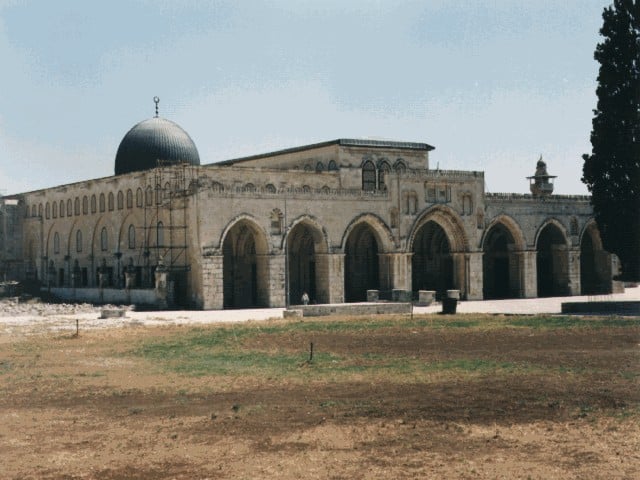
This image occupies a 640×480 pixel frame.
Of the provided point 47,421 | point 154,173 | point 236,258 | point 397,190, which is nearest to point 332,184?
point 397,190

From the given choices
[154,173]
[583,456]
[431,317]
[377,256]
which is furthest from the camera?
[377,256]

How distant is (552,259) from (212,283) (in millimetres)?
28633

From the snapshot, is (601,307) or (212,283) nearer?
(601,307)

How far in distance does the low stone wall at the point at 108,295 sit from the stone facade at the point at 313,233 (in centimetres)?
123

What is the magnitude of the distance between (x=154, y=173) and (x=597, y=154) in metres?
26.0

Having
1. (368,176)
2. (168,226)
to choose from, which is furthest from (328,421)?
(368,176)

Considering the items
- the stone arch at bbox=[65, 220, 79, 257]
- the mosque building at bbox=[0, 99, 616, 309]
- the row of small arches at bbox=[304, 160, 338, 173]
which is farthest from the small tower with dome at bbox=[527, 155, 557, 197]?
the stone arch at bbox=[65, 220, 79, 257]

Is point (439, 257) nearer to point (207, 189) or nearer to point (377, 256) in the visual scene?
point (377, 256)

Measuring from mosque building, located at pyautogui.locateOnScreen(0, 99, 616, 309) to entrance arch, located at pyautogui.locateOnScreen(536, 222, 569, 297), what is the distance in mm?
105

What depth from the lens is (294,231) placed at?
59219mm

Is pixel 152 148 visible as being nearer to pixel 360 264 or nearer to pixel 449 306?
pixel 360 264

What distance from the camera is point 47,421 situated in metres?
16.0

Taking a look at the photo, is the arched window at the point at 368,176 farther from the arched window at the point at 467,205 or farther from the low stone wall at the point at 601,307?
the low stone wall at the point at 601,307

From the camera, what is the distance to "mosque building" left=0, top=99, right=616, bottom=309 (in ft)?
165
